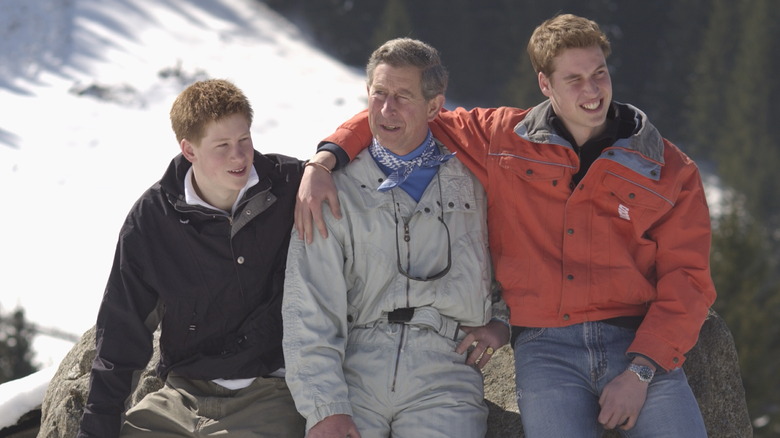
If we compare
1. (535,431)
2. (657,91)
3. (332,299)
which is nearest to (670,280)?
(535,431)

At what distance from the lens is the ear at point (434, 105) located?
398cm

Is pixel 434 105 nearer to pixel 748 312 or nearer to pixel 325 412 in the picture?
pixel 325 412

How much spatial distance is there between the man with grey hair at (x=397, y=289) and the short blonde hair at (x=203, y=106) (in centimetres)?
50

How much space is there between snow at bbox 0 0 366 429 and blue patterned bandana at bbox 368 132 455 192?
13648 mm

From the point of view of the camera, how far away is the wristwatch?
374cm

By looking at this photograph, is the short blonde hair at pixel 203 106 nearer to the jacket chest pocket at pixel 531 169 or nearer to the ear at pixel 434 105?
the ear at pixel 434 105

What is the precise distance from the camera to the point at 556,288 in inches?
156

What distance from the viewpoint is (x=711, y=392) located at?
4.29 metres

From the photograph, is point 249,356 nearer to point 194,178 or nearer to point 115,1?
point 194,178

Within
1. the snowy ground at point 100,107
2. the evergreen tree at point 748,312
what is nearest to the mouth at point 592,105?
the evergreen tree at point 748,312

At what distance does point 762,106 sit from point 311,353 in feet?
104

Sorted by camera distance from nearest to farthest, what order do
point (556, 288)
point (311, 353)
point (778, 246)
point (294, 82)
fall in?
point (311, 353) → point (556, 288) → point (778, 246) → point (294, 82)

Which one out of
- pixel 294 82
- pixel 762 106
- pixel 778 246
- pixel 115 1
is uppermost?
pixel 115 1

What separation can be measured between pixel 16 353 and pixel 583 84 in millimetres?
11081
